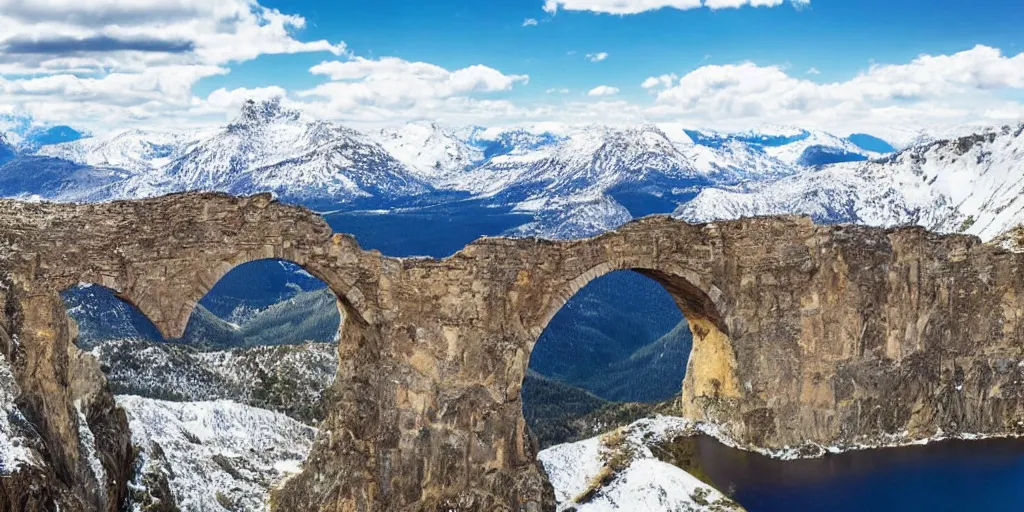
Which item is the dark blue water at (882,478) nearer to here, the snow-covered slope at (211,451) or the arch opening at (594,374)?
the snow-covered slope at (211,451)

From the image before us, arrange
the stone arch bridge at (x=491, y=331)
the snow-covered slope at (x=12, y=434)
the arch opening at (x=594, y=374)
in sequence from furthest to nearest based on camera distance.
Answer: the arch opening at (x=594, y=374) → the stone arch bridge at (x=491, y=331) → the snow-covered slope at (x=12, y=434)

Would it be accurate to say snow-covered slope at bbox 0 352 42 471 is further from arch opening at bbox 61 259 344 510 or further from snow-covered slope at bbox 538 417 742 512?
snow-covered slope at bbox 538 417 742 512

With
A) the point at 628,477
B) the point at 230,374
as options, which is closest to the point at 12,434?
the point at 628,477

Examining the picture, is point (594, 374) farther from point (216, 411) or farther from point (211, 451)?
point (211, 451)

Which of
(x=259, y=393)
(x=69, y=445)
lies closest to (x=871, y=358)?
(x=69, y=445)

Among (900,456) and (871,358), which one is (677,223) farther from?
(900,456)

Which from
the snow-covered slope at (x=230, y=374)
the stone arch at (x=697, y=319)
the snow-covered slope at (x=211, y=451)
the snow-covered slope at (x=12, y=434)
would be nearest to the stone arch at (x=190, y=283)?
the snow-covered slope at (x=12, y=434)
